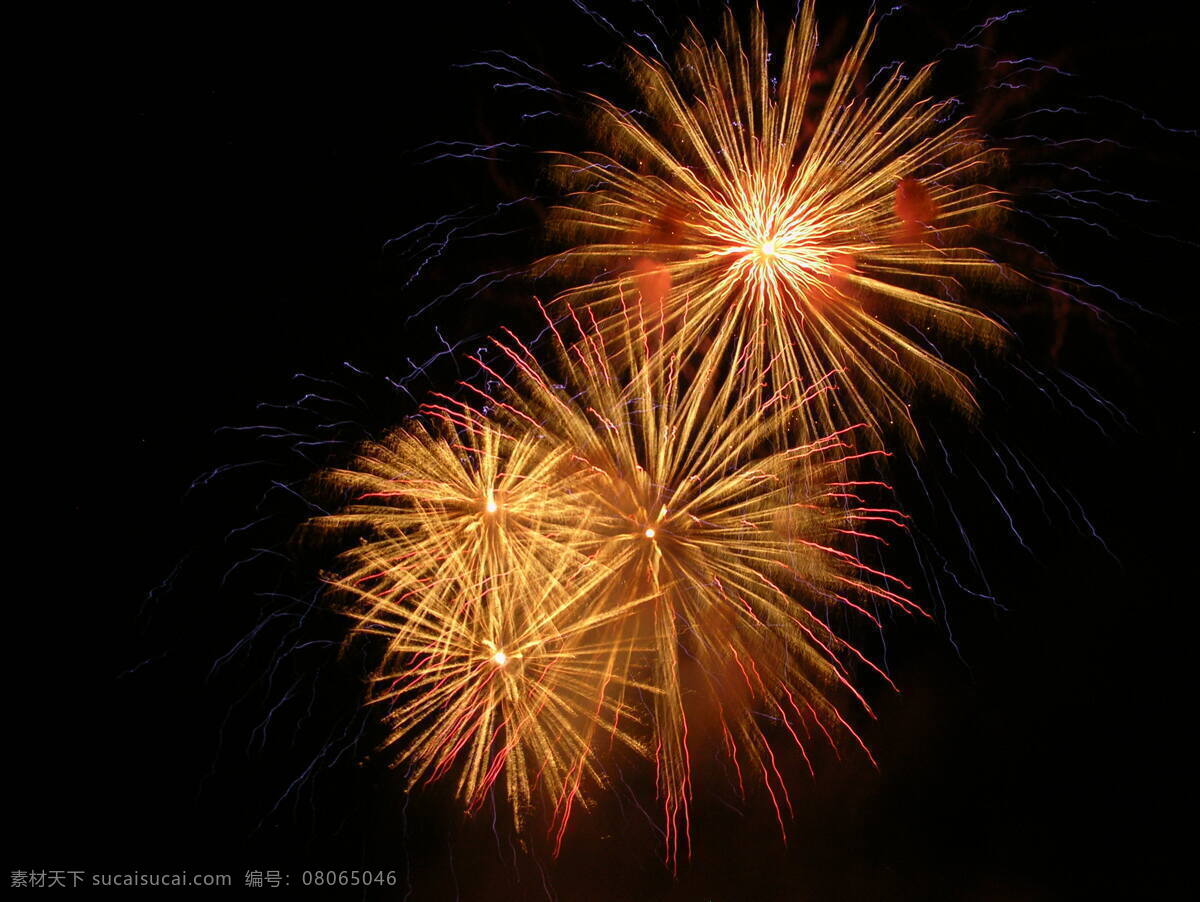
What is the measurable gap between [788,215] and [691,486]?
6.09ft

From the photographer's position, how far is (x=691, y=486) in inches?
170

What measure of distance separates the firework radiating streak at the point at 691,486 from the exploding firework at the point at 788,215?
0.73 ft

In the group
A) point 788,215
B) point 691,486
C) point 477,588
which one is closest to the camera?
point 788,215

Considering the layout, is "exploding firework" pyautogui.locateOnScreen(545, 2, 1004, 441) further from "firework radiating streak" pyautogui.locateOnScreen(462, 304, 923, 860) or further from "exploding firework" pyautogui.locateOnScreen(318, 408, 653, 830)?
"exploding firework" pyautogui.locateOnScreen(318, 408, 653, 830)

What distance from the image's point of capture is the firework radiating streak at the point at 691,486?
14.4 feet

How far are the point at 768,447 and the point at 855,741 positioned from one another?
3.07m

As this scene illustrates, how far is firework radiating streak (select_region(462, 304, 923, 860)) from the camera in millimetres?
4375

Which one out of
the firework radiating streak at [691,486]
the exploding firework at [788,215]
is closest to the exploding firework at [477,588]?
the firework radiating streak at [691,486]

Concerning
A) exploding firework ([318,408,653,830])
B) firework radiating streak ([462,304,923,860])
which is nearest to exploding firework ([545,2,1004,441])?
firework radiating streak ([462,304,923,860])

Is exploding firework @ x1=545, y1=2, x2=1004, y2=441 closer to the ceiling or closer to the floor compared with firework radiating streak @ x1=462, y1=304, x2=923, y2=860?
closer to the ceiling

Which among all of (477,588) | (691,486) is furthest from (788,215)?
(477,588)

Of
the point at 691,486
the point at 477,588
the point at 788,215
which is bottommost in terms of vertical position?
the point at 477,588

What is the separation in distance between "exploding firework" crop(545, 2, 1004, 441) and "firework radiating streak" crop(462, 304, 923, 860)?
0.73ft

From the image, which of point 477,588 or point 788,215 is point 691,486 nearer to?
point 477,588
